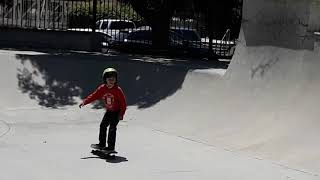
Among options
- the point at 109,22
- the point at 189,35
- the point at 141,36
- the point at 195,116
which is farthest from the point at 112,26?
the point at 195,116

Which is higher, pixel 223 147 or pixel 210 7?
pixel 210 7

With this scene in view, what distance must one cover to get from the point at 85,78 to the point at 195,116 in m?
4.24

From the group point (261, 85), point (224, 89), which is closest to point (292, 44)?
point (261, 85)

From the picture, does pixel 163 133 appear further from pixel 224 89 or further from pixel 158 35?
pixel 158 35

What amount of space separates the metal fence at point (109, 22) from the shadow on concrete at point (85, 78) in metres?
3.63

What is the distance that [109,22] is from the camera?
21.3m

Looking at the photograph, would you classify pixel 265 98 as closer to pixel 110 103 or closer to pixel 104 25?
pixel 110 103

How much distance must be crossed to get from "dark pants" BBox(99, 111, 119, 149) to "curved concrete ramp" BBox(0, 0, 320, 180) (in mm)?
306

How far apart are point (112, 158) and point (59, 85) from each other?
6136mm

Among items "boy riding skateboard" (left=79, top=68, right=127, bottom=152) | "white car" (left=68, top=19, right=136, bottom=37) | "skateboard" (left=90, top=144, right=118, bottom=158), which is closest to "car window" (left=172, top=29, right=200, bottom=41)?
"white car" (left=68, top=19, right=136, bottom=37)

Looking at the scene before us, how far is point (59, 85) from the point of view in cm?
Answer: 1448

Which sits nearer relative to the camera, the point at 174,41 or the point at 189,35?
the point at 189,35

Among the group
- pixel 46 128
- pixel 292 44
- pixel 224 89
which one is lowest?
pixel 46 128

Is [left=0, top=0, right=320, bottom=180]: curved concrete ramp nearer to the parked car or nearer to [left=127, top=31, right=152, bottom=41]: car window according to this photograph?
the parked car
